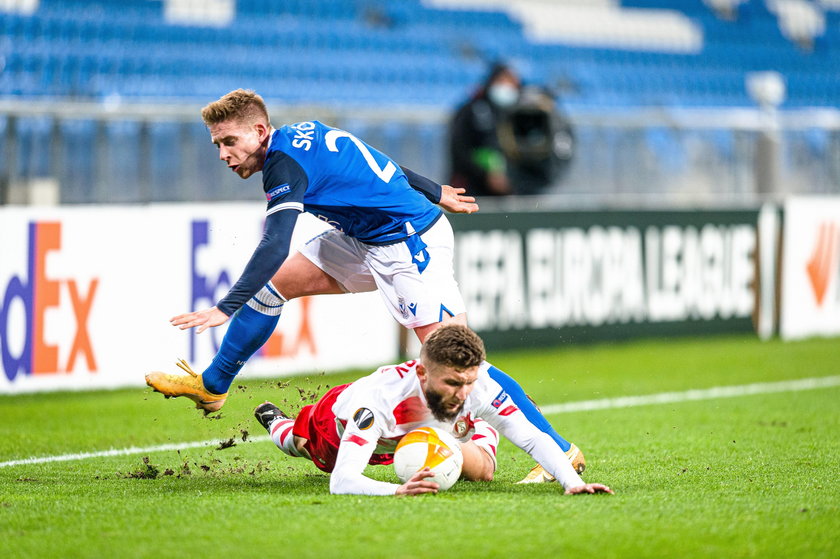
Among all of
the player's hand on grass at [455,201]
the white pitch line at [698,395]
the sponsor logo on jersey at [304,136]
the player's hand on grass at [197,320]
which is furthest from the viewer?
the white pitch line at [698,395]

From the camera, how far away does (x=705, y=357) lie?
11336 mm

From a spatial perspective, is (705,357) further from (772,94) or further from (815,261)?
(772,94)

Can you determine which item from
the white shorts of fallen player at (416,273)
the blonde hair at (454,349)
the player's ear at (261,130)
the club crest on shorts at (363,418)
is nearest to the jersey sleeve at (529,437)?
the blonde hair at (454,349)

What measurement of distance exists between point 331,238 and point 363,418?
1452 mm

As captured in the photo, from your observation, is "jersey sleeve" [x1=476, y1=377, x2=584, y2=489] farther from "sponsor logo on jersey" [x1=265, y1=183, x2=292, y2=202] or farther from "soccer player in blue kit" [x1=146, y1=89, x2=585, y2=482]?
"sponsor logo on jersey" [x1=265, y1=183, x2=292, y2=202]

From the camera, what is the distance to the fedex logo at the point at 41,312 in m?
8.34

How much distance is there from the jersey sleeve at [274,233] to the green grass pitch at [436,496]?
2.77 feet

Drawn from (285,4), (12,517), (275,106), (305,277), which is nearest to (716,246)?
(275,106)

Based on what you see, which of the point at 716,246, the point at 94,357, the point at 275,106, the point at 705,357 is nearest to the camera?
the point at 94,357

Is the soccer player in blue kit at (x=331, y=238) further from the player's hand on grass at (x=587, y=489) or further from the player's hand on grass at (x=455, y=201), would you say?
the player's hand on grass at (x=587, y=489)

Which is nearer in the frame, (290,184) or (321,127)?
(290,184)

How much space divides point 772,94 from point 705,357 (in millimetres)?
3404

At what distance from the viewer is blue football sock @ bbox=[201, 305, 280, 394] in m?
5.95

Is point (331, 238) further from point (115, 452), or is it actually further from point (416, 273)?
point (115, 452)
